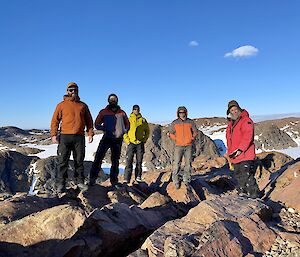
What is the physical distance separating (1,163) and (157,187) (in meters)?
19.3

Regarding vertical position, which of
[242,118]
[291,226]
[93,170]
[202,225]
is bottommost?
[291,226]

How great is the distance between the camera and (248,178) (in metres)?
7.21

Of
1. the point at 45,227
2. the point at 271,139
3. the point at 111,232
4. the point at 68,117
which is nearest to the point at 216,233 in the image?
the point at 111,232

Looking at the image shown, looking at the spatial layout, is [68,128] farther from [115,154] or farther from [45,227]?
[45,227]

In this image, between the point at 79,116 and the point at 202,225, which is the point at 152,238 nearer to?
the point at 202,225

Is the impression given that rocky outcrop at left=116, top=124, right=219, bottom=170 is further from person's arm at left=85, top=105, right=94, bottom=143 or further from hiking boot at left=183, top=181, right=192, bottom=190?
person's arm at left=85, top=105, right=94, bottom=143

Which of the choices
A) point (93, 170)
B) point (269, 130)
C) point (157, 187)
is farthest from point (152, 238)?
point (269, 130)

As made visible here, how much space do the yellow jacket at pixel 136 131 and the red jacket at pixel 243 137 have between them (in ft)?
13.1

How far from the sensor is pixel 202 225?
4781 mm

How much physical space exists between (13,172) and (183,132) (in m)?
20.4

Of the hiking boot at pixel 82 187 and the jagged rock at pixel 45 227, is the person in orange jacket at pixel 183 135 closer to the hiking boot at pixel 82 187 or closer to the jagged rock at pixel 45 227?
the hiking boot at pixel 82 187

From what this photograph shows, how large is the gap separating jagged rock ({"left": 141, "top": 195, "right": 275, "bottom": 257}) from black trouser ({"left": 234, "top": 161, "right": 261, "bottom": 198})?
1.68 metres

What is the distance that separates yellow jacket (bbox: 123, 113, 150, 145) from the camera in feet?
34.6

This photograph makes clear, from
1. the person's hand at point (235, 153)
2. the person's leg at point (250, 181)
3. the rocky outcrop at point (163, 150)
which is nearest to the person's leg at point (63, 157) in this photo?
the person's hand at point (235, 153)
